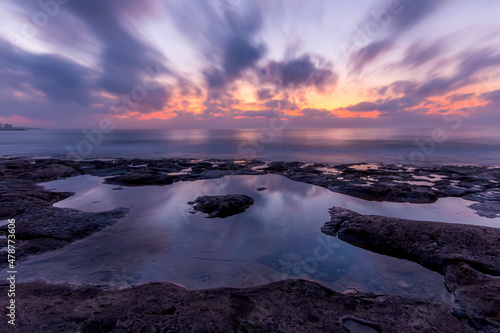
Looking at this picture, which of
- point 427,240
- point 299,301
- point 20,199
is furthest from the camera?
point 20,199

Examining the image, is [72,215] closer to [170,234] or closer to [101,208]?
[101,208]

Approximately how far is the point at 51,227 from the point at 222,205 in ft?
22.8

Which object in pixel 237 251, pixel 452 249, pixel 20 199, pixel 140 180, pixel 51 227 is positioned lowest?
pixel 237 251

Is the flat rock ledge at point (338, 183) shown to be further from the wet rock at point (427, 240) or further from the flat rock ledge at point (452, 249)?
the flat rock ledge at point (452, 249)

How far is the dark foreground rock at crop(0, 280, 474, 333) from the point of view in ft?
13.2

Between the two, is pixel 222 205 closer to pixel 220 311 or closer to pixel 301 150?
pixel 220 311

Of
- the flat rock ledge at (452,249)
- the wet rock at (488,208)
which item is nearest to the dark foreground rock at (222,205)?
the flat rock ledge at (452,249)

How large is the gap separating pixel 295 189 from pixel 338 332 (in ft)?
40.9

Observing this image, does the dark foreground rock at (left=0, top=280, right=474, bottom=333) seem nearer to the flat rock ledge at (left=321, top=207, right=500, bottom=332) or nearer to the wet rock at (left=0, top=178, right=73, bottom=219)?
the flat rock ledge at (left=321, top=207, right=500, bottom=332)

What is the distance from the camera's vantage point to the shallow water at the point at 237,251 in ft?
19.8

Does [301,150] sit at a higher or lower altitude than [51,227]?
higher

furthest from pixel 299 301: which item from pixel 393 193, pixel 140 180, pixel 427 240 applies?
pixel 140 180

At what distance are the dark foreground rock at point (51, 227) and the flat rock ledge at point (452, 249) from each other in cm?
978

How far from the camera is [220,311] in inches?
174
